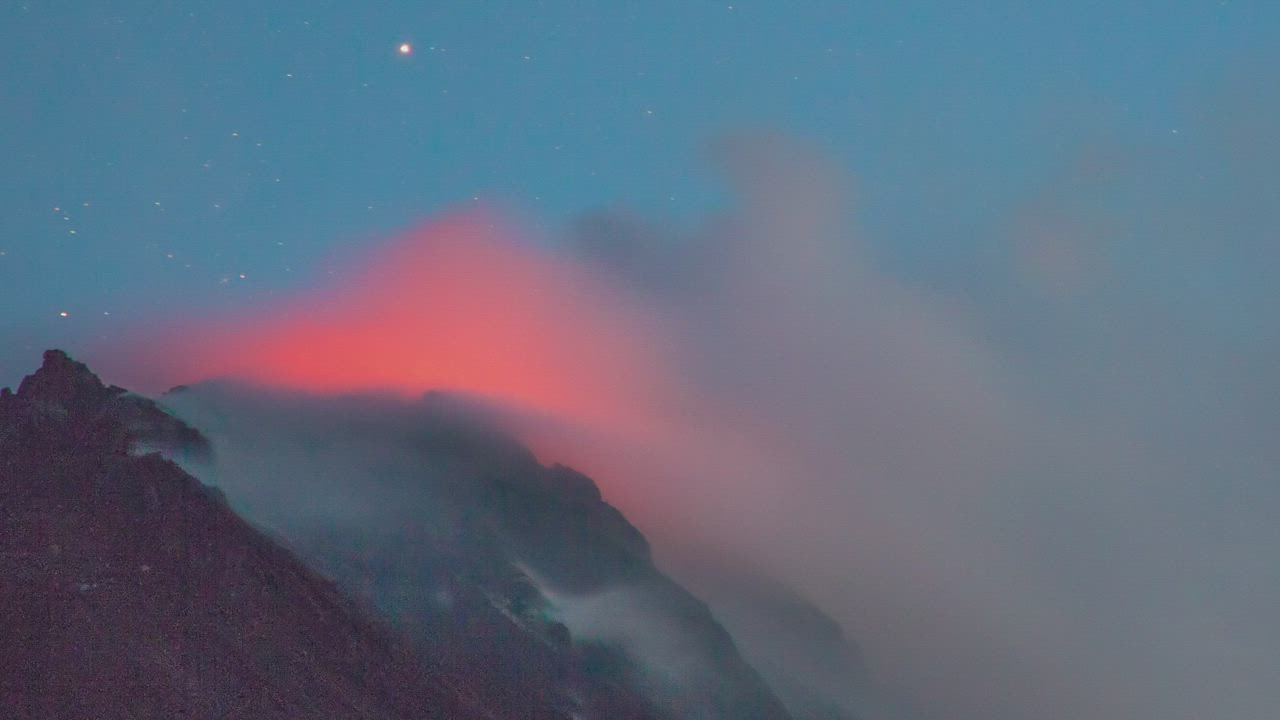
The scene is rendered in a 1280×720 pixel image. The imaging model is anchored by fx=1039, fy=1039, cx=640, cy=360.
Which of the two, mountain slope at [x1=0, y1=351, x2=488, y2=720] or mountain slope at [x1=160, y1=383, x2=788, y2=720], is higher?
mountain slope at [x1=160, y1=383, x2=788, y2=720]

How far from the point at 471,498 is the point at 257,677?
115 feet

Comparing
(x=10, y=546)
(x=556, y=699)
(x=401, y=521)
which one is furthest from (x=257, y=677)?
(x=401, y=521)

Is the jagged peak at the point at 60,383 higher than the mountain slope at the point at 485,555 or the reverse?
the reverse

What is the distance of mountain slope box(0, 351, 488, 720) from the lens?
28500mm

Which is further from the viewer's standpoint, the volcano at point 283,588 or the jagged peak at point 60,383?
the jagged peak at point 60,383

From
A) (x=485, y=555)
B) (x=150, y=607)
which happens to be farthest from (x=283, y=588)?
(x=485, y=555)

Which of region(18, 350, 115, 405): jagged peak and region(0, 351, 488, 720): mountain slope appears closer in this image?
region(0, 351, 488, 720): mountain slope

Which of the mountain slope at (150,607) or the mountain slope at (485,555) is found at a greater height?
the mountain slope at (485,555)

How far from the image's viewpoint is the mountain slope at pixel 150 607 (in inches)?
1122

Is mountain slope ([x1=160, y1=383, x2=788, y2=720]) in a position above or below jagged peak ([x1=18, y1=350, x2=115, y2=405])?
above

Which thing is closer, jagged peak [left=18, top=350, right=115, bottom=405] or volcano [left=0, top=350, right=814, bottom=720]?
volcano [left=0, top=350, right=814, bottom=720]

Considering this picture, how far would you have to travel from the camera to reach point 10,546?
32531 millimetres

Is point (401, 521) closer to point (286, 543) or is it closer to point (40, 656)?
point (286, 543)

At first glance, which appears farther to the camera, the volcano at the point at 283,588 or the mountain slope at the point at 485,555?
the mountain slope at the point at 485,555
